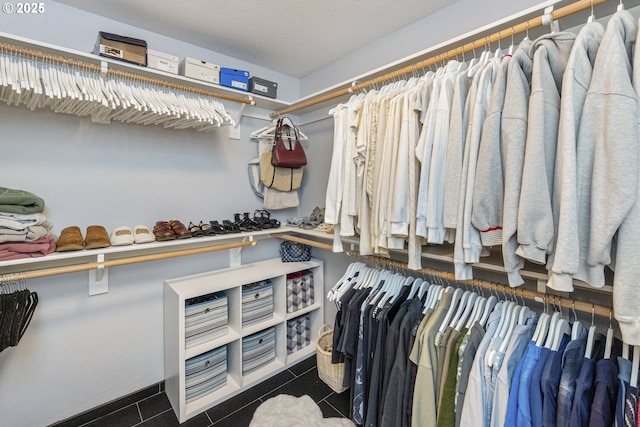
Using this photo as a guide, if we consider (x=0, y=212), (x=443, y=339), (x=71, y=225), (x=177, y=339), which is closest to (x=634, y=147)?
(x=443, y=339)

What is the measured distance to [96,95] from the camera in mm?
1359

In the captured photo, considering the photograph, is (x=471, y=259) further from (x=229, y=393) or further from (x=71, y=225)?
(x=71, y=225)

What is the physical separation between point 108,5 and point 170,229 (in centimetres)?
128

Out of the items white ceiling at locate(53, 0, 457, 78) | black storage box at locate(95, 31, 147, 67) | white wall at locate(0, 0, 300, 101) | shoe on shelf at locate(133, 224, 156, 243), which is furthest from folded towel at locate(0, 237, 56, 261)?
white ceiling at locate(53, 0, 457, 78)

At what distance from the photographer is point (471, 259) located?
103 centimetres

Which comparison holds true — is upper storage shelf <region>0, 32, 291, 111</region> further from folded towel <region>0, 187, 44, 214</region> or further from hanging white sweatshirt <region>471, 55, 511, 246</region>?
hanging white sweatshirt <region>471, 55, 511, 246</region>

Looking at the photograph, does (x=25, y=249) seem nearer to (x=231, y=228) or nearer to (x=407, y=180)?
(x=231, y=228)

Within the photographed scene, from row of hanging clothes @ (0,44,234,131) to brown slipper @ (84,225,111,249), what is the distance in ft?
2.10

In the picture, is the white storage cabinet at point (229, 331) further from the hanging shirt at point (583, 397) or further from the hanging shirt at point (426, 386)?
the hanging shirt at point (583, 397)

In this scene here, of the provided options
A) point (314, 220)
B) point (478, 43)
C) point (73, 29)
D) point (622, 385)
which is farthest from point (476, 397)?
point (73, 29)

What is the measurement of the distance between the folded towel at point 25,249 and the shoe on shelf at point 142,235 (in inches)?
13.9

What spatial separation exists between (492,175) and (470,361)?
73 cm

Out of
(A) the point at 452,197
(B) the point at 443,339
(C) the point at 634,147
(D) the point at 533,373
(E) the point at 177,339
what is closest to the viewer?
(C) the point at 634,147

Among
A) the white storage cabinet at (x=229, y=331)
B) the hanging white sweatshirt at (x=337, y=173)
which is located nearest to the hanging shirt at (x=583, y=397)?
the hanging white sweatshirt at (x=337, y=173)
